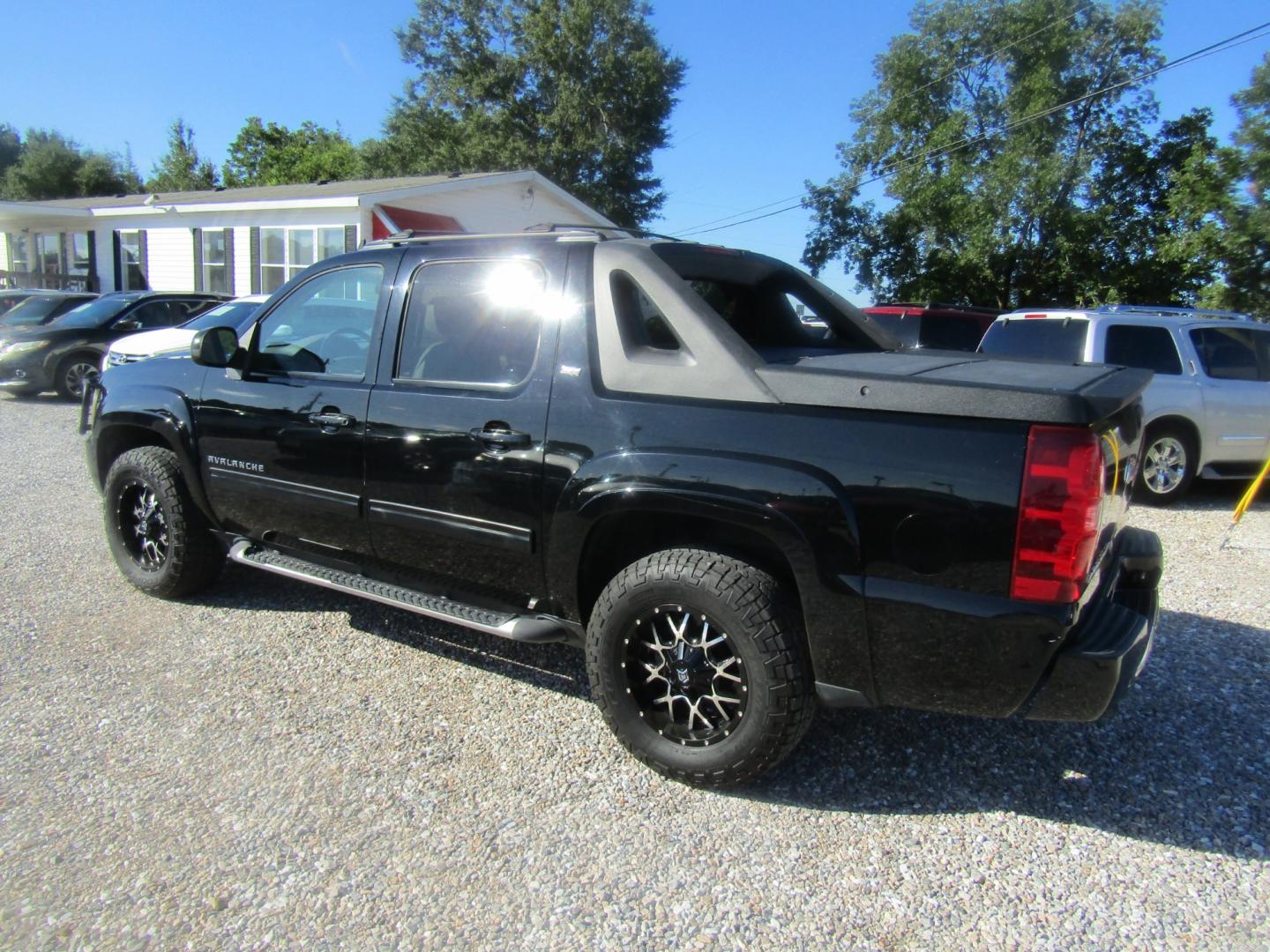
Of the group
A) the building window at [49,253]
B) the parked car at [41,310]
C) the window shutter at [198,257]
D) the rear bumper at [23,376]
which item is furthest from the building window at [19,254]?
the rear bumper at [23,376]

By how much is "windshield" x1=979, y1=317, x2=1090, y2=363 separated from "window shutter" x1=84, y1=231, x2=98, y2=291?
953 inches

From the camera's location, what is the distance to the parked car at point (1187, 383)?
25.9 feet

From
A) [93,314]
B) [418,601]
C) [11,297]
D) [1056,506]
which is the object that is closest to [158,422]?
[418,601]

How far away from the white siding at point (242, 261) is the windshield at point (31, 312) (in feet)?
18.3

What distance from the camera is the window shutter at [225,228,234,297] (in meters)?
20.7

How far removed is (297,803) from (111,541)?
282 cm

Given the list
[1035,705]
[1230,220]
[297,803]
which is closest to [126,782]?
[297,803]

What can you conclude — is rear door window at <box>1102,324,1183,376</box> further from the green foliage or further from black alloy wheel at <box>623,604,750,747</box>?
the green foliage

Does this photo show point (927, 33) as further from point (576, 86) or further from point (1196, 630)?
point (1196, 630)

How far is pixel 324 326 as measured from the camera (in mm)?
4348

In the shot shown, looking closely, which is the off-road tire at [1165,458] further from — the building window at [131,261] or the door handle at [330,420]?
the building window at [131,261]

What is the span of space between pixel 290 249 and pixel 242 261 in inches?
65.0

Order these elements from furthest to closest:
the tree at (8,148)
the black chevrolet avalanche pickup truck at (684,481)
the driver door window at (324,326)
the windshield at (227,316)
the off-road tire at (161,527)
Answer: the tree at (8,148) < the windshield at (227,316) < the off-road tire at (161,527) < the driver door window at (324,326) < the black chevrolet avalanche pickup truck at (684,481)

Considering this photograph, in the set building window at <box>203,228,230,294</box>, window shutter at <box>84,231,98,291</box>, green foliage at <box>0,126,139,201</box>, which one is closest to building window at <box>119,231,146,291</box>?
window shutter at <box>84,231,98,291</box>
